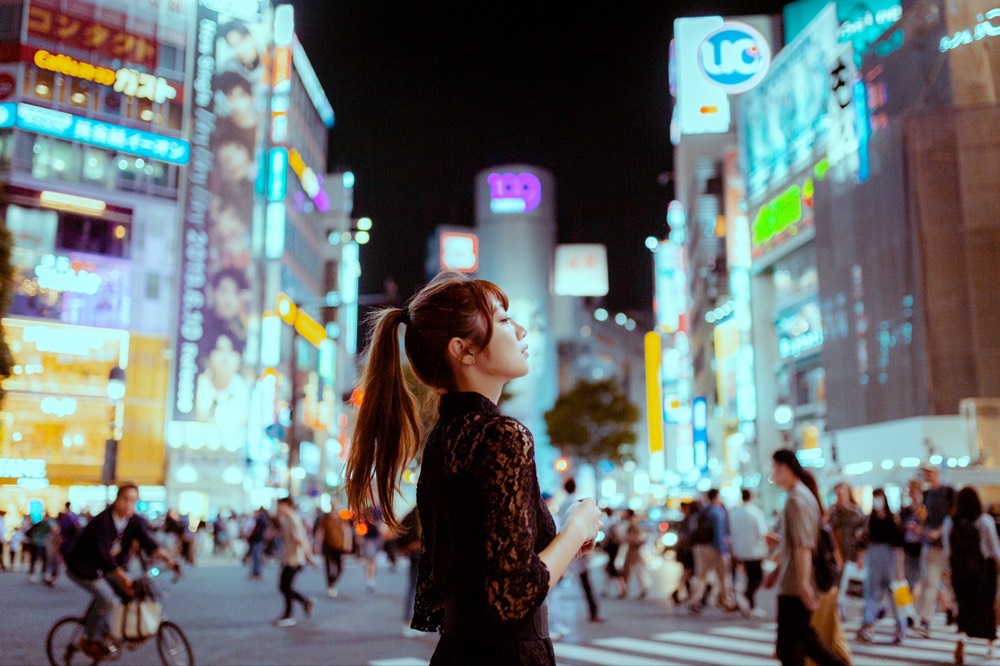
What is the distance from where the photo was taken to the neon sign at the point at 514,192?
96000 mm

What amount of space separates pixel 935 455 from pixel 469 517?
25653mm

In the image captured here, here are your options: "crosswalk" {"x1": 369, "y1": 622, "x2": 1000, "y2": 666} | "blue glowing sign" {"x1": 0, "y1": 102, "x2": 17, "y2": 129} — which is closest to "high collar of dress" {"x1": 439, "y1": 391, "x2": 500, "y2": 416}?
"blue glowing sign" {"x1": 0, "y1": 102, "x2": 17, "y2": 129}

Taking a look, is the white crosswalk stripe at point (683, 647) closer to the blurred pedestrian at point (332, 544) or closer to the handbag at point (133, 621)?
the handbag at point (133, 621)

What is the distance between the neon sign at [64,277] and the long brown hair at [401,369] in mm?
39589

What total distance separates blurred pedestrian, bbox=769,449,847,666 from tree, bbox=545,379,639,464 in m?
57.6

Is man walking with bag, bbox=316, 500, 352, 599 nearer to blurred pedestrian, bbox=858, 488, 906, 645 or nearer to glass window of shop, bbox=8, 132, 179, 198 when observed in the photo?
blurred pedestrian, bbox=858, 488, 906, 645

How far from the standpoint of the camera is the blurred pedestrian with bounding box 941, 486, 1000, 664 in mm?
8914

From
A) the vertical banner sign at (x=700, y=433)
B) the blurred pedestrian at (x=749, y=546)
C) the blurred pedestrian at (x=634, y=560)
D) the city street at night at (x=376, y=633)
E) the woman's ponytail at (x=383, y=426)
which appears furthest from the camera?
the vertical banner sign at (x=700, y=433)

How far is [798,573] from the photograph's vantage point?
5852 mm

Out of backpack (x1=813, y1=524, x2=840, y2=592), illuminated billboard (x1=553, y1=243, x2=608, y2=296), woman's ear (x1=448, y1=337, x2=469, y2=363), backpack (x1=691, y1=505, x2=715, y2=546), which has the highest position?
illuminated billboard (x1=553, y1=243, x2=608, y2=296)

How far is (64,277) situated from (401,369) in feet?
133

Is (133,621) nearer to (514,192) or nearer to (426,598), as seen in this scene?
(426,598)

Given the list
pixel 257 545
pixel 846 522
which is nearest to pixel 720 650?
pixel 846 522

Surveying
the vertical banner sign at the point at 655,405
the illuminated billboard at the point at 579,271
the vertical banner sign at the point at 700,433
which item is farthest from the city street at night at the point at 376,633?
the illuminated billboard at the point at 579,271
